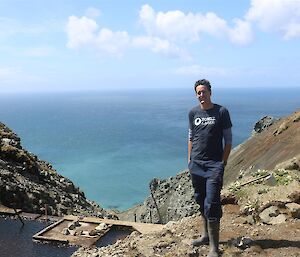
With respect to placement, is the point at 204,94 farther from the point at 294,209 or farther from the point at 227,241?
the point at 294,209

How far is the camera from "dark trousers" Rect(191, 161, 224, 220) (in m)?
7.17

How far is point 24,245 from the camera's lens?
44.2ft

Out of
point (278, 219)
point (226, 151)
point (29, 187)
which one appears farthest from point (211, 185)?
point (29, 187)

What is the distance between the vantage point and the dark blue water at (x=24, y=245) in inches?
500

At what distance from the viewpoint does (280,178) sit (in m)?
11.6

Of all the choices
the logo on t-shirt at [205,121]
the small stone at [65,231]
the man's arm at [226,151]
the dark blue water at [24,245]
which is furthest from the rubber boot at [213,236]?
the small stone at [65,231]

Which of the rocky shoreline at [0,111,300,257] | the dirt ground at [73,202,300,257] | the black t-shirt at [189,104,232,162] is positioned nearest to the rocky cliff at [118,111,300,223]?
the rocky shoreline at [0,111,300,257]

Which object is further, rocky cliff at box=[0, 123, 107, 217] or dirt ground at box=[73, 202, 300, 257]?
rocky cliff at box=[0, 123, 107, 217]

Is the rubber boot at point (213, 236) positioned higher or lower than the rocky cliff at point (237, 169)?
higher

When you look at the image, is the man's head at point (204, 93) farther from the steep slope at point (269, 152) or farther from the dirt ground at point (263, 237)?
the steep slope at point (269, 152)

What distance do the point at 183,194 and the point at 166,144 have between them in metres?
91.7

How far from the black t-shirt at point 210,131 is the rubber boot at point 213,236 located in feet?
3.91

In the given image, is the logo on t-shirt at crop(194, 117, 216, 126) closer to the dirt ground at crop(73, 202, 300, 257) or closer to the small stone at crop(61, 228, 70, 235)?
the dirt ground at crop(73, 202, 300, 257)

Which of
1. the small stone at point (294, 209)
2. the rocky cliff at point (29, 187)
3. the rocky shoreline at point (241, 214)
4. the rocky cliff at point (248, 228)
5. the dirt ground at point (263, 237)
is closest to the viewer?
the dirt ground at point (263, 237)
